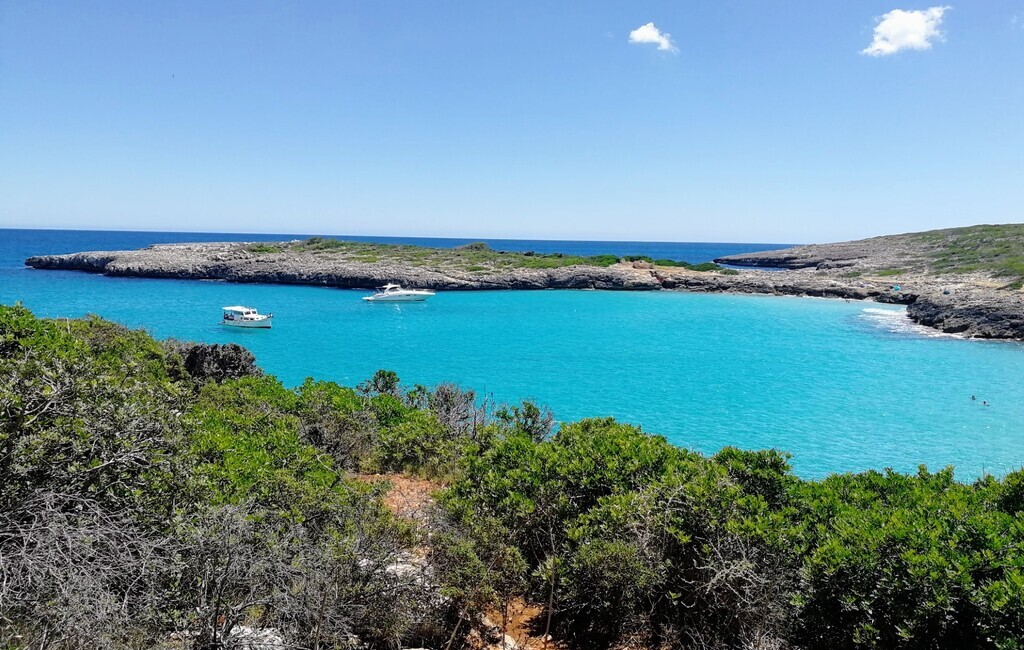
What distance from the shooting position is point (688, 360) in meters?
31.6

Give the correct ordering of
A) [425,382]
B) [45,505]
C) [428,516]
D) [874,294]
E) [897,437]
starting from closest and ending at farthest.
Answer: [45,505] → [428,516] → [897,437] → [425,382] → [874,294]

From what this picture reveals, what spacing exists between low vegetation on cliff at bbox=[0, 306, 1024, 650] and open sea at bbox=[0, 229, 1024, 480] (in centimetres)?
1193

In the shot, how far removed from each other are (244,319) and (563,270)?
Result: 40.4m

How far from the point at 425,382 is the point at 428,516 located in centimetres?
1915

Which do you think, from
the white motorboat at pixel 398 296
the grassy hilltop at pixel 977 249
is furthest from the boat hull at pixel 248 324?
the grassy hilltop at pixel 977 249

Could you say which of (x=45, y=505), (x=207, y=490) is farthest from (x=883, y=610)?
(x=45, y=505)

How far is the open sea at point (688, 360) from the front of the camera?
19656mm

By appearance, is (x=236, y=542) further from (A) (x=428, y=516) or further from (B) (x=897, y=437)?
(B) (x=897, y=437)

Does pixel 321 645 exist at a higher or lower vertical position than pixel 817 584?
lower

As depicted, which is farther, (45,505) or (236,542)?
(236,542)

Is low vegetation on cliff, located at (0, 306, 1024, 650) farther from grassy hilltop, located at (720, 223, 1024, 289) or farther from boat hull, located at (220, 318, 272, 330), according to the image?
grassy hilltop, located at (720, 223, 1024, 289)

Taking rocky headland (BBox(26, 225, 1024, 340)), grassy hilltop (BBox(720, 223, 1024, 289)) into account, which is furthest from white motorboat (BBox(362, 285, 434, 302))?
grassy hilltop (BBox(720, 223, 1024, 289))

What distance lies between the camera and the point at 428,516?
22.7ft

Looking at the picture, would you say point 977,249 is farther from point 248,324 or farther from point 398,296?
point 248,324
